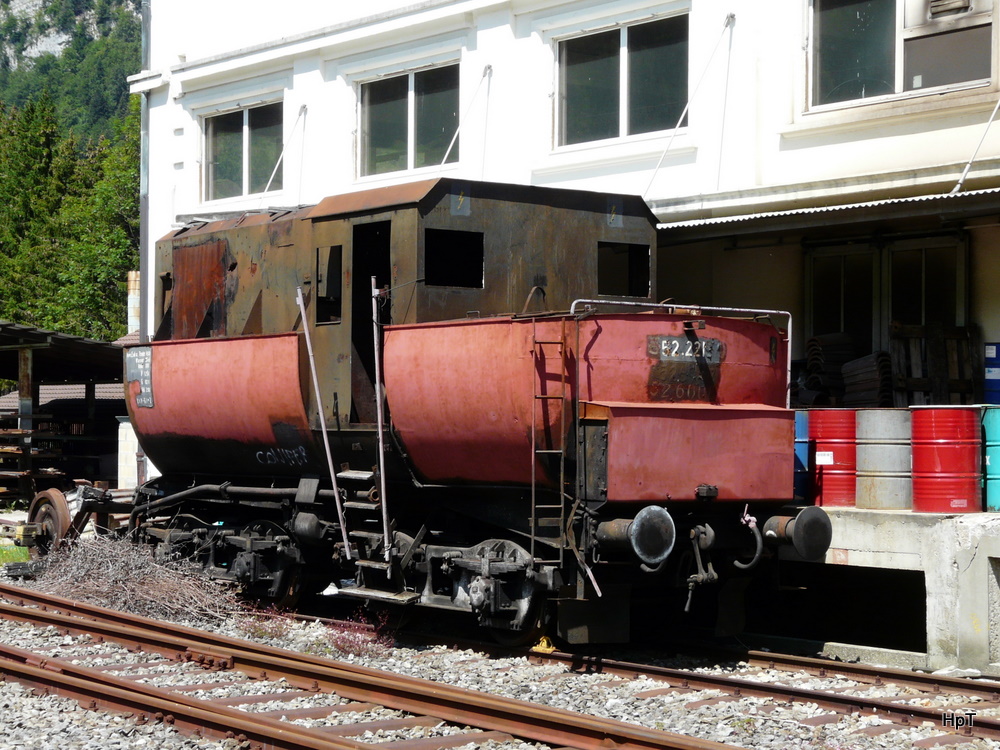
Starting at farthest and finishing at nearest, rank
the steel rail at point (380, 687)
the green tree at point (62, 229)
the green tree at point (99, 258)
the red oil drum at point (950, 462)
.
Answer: the green tree at point (62, 229) < the green tree at point (99, 258) < the red oil drum at point (950, 462) < the steel rail at point (380, 687)

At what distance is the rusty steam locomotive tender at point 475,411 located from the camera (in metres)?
8.56

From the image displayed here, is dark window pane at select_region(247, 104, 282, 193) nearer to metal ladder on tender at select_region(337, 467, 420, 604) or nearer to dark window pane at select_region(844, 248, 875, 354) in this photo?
metal ladder on tender at select_region(337, 467, 420, 604)

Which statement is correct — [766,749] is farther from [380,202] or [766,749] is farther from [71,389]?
[71,389]

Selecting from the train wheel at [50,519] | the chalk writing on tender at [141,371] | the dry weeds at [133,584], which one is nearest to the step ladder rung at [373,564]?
the dry weeds at [133,584]

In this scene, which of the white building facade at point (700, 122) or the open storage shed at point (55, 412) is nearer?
the white building facade at point (700, 122)

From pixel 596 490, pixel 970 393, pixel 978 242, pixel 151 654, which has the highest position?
pixel 978 242

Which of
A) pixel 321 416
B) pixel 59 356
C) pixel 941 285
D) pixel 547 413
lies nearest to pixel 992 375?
pixel 941 285

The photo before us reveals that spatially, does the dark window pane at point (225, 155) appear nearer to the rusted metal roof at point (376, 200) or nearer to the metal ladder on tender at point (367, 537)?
the rusted metal roof at point (376, 200)

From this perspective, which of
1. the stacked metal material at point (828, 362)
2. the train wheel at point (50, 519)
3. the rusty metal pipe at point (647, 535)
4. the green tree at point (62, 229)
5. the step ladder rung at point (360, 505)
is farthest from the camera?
the green tree at point (62, 229)

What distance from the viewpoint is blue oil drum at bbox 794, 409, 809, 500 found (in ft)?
33.6

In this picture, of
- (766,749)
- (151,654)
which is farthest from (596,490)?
(151,654)

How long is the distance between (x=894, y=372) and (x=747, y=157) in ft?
9.36

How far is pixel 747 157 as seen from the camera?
499 inches

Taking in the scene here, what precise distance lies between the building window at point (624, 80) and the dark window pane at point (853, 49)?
1688 mm
